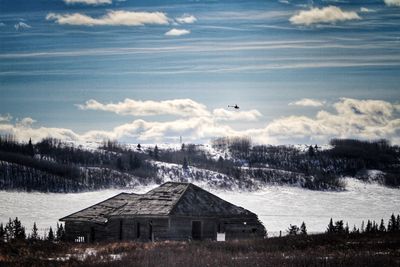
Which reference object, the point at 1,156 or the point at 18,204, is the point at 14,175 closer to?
the point at 1,156

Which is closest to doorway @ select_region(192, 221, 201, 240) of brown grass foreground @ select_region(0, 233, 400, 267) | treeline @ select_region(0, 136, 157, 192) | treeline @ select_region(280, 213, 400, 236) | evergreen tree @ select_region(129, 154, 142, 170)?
treeline @ select_region(280, 213, 400, 236)

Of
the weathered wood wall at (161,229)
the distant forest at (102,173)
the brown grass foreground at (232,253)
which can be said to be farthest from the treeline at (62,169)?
the brown grass foreground at (232,253)

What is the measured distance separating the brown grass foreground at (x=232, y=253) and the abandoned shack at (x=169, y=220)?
5694mm

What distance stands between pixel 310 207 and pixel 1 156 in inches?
3055

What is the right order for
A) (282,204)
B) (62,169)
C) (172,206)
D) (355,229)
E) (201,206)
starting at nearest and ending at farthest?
1. (172,206)
2. (201,206)
3. (355,229)
4. (282,204)
5. (62,169)

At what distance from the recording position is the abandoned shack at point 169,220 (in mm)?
38250

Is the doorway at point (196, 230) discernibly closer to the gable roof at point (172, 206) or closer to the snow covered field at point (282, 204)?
the gable roof at point (172, 206)

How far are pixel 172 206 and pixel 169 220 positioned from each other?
91cm

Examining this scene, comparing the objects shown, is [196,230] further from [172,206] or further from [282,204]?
[282,204]

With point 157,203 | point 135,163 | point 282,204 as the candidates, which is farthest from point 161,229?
point 135,163

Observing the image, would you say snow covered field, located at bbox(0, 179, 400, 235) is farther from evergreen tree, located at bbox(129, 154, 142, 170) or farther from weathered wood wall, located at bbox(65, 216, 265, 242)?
weathered wood wall, located at bbox(65, 216, 265, 242)

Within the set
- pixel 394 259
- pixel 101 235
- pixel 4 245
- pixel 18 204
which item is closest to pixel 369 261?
pixel 394 259

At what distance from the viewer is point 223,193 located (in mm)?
140875

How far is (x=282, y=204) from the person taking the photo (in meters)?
120
